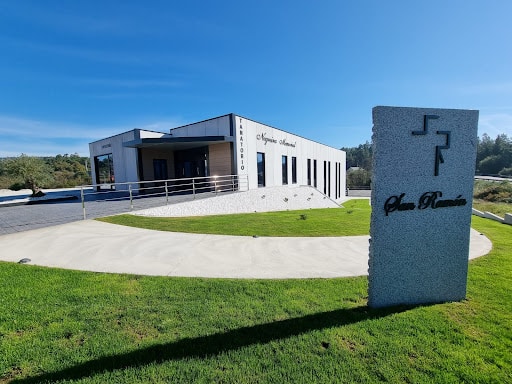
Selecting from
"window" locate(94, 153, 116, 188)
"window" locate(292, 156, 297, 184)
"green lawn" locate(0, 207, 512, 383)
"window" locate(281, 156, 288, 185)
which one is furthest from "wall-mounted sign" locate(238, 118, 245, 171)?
"window" locate(94, 153, 116, 188)

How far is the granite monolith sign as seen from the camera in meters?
3.31

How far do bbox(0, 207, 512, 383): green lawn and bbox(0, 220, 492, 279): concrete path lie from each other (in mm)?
539

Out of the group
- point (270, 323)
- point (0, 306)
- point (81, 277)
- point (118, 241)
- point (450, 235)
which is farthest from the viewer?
point (118, 241)

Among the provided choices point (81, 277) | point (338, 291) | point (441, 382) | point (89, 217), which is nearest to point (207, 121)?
point (89, 217)

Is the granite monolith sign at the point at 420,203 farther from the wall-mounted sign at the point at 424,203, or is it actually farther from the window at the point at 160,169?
the window at the point at 160,169

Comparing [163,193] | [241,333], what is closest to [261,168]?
[163,193]

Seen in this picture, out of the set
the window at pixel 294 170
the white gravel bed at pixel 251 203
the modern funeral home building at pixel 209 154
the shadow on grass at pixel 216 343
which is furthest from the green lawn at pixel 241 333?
the window at pixel 294 170

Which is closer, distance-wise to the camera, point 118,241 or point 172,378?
point 172,378

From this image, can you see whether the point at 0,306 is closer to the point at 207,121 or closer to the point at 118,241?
the point at 118,241

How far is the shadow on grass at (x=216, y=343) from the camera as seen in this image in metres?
2.24

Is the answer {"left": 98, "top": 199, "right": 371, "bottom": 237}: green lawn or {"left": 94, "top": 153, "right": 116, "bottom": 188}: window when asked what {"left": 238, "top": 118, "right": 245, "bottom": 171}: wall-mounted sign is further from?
{"left": 94, "top": 153, "right": 116, "bottom": 188}: window

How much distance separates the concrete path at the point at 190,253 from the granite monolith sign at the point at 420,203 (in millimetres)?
1111

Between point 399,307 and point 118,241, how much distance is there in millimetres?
6454

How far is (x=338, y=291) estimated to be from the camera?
12.4 feet
